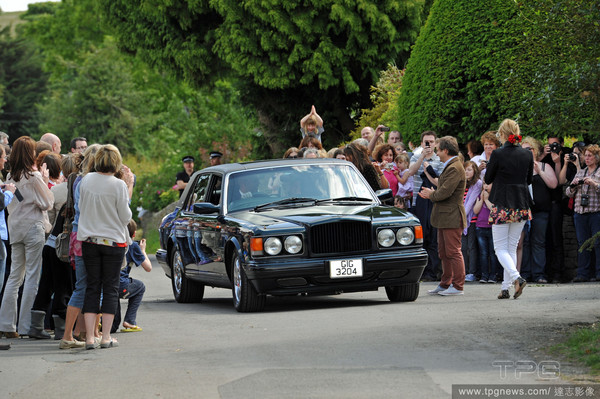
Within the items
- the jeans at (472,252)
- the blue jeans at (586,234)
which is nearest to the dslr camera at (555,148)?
the blue jeans at (586,234)

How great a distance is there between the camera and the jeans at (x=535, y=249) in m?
15.9

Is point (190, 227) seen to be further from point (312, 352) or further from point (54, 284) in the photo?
point (312, 352)

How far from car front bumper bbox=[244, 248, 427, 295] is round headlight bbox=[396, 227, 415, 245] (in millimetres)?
113

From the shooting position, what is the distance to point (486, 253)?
53.3 feet

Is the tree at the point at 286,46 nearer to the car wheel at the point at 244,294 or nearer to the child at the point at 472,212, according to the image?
the child at the point at 472,212

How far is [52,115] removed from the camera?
60.9m

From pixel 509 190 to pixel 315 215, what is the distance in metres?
2.58

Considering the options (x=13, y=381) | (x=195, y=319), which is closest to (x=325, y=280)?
(x=195, y=319)

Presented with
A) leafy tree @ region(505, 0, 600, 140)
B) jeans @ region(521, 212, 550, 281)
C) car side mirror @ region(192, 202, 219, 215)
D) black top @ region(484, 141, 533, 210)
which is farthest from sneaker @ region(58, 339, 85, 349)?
jeans @ region(521, 212, 550, 281)

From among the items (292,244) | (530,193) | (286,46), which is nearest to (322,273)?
(292,244)

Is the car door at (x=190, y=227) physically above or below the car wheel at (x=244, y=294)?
above

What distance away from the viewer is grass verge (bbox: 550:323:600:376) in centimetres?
817

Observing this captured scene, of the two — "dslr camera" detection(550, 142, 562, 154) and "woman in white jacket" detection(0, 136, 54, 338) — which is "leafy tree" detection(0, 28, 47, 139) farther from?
"woman in white jacket" detection(0, 136, 54, 338)

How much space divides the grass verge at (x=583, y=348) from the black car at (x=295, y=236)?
3.31 m
